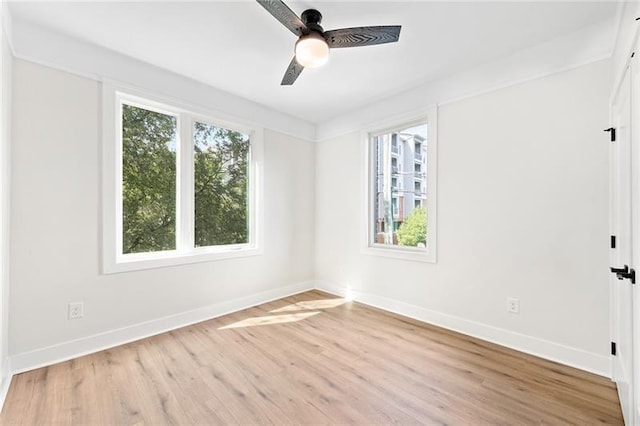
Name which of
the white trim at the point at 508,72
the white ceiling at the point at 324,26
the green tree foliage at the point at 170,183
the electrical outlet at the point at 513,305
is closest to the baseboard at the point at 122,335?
the green tree foliage at the point at 170,183

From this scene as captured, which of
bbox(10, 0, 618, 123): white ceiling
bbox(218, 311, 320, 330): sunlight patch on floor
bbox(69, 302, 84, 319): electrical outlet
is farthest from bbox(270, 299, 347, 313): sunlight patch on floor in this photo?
bbox(10, 0, 618, 123): white ceiling

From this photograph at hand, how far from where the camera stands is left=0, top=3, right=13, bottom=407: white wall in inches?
72.9

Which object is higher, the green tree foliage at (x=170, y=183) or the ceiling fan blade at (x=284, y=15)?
the ceiling fan blade at (x=284, y=15)

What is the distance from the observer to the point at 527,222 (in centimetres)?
246

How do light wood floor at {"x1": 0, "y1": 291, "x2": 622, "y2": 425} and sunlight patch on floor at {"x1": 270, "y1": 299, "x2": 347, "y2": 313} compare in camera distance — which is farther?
sunlight patch on floor at {"x1": 270, "y1": 299, "x2": 347, "y2": 313}

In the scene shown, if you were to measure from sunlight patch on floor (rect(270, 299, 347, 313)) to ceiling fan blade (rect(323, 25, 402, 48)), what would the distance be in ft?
9.43

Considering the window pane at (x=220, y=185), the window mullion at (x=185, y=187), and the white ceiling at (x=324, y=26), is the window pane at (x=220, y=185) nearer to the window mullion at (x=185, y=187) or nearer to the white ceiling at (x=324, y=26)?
the window mullion at (x=185, y=187)

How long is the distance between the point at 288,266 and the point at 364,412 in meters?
2.54

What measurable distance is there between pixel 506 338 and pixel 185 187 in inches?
138

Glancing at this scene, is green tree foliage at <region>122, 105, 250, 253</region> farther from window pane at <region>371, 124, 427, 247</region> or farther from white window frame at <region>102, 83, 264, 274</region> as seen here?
window pane at <region>371, 124, 427, 247</region>

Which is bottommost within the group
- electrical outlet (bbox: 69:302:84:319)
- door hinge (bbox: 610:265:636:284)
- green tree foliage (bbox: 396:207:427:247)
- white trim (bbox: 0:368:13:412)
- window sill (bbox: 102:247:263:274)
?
white trim (bbox: 0:368:13:412)

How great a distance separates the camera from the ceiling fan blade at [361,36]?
1.84 meters

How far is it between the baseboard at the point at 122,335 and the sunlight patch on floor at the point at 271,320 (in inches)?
14.5

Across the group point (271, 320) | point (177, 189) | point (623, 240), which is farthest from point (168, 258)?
point (623, 240)
